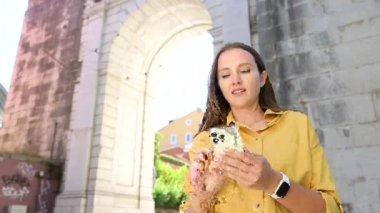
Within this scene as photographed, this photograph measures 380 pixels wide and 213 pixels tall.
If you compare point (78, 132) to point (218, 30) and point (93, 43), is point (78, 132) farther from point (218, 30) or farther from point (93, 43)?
point (218, 30)

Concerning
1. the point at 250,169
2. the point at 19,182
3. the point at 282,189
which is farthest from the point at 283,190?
the point at 19,182

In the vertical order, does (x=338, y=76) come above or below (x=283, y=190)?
above

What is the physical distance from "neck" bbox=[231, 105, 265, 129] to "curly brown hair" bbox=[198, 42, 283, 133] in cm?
6

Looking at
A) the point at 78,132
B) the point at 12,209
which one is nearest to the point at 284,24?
the point at 78,132

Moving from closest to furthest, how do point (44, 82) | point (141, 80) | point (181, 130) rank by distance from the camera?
point (44, 82), point (141, 80), point (181, 130)

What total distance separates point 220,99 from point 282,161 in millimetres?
505

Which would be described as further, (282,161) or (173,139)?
(173,139)

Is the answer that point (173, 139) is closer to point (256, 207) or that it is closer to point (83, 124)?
point (83, 124)

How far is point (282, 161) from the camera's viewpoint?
1335 mm

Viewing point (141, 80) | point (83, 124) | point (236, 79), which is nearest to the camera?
point (236, 79)

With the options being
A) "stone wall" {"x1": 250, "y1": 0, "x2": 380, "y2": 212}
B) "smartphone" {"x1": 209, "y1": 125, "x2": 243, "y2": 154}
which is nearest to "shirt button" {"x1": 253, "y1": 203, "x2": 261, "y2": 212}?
"smartphone" {"x1": 209, "y1": 125, "x2": 243, "y2": 154}

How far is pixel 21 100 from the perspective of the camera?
10617 mm

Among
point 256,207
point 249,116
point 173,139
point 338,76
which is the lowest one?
point 256,207

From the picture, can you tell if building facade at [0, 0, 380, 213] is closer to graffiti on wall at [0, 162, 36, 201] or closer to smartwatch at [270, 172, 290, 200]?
graffiti on wall at [0, 162, 36, 201]
